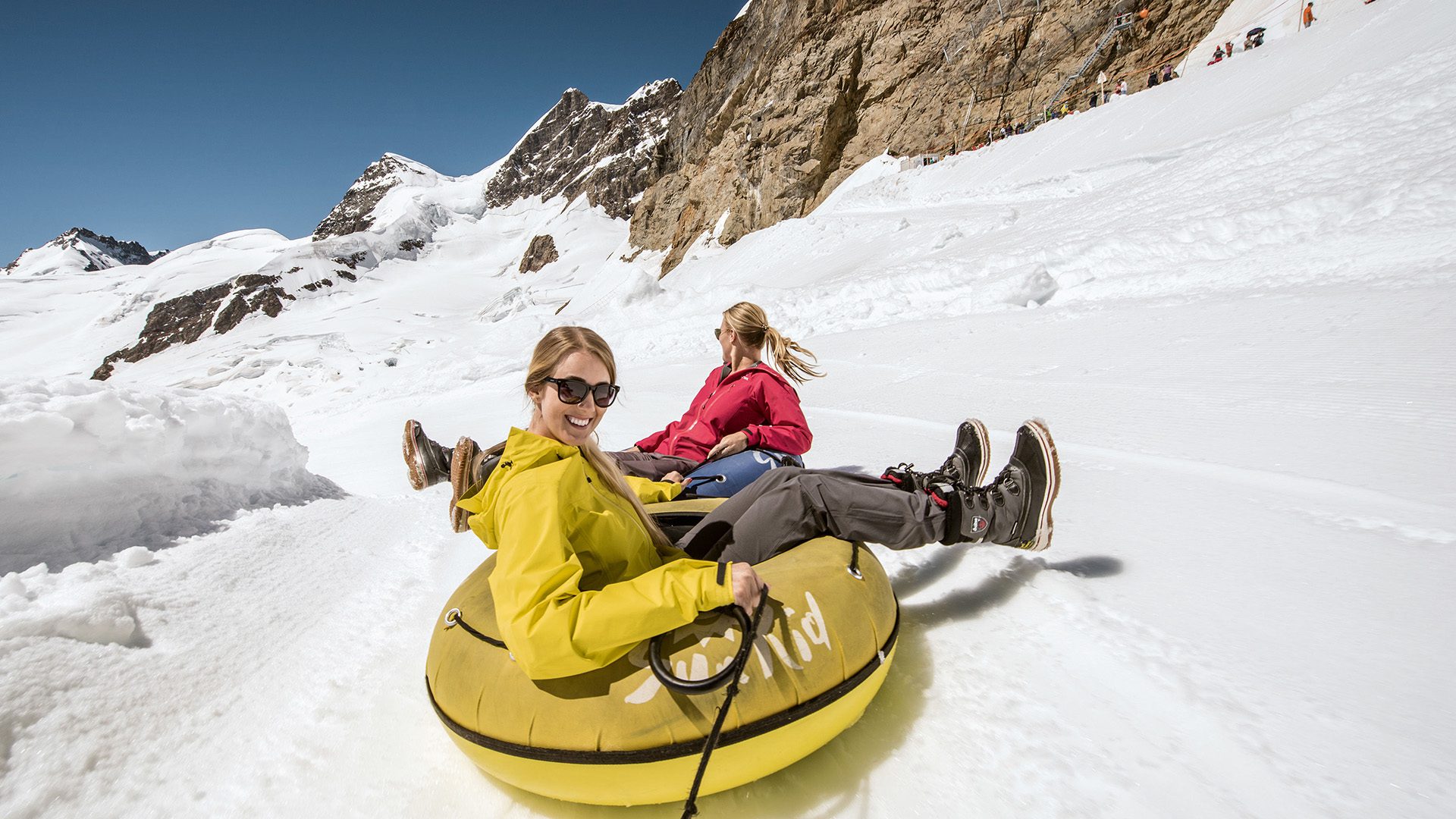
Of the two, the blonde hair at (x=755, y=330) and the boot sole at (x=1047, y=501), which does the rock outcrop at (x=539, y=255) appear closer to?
the blonde hair at (x=755, y=330)

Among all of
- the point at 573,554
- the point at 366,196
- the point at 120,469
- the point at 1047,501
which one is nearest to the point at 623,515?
the point at 573,554

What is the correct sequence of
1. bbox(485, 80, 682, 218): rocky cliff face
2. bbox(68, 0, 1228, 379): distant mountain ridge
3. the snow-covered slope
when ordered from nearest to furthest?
the snow-covered slope
bbox(68, 0, 1228, 379): distant mountain ridge
bbox(485, 80, 682, 218): rocky cliff face

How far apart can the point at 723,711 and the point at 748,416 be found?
212cm

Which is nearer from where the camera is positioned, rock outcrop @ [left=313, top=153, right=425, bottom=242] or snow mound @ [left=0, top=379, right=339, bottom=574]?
snow mound @ [left=0, top=379, right=339, bottom=574]

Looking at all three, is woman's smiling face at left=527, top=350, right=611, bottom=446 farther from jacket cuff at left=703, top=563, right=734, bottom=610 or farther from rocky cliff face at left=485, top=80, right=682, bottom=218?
rocky cliff face at left=485, top=80, right=682, bottom=218

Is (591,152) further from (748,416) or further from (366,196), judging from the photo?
(748,416)

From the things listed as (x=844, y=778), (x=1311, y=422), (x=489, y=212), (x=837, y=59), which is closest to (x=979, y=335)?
(x=1311, y=422)

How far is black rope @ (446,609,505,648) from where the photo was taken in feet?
4.97

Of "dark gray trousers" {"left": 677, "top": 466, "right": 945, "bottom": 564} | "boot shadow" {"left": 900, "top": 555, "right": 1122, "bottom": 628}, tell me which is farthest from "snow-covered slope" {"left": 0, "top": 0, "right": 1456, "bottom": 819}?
"dark gray trousers" {"left": 677, "top": 466, "right": 945, "bottom": 564}

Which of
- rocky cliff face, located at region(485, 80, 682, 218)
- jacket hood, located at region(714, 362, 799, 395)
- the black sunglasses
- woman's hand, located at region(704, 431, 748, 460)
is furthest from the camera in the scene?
rocky cliff face, located at region(485, 80, 682, 218)

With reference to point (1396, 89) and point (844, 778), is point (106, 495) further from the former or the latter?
point (1396, 89)

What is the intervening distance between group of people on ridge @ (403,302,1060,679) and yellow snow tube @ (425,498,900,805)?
102 millimetres

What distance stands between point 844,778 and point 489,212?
92.9 meters

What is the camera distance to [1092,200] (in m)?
8.80
